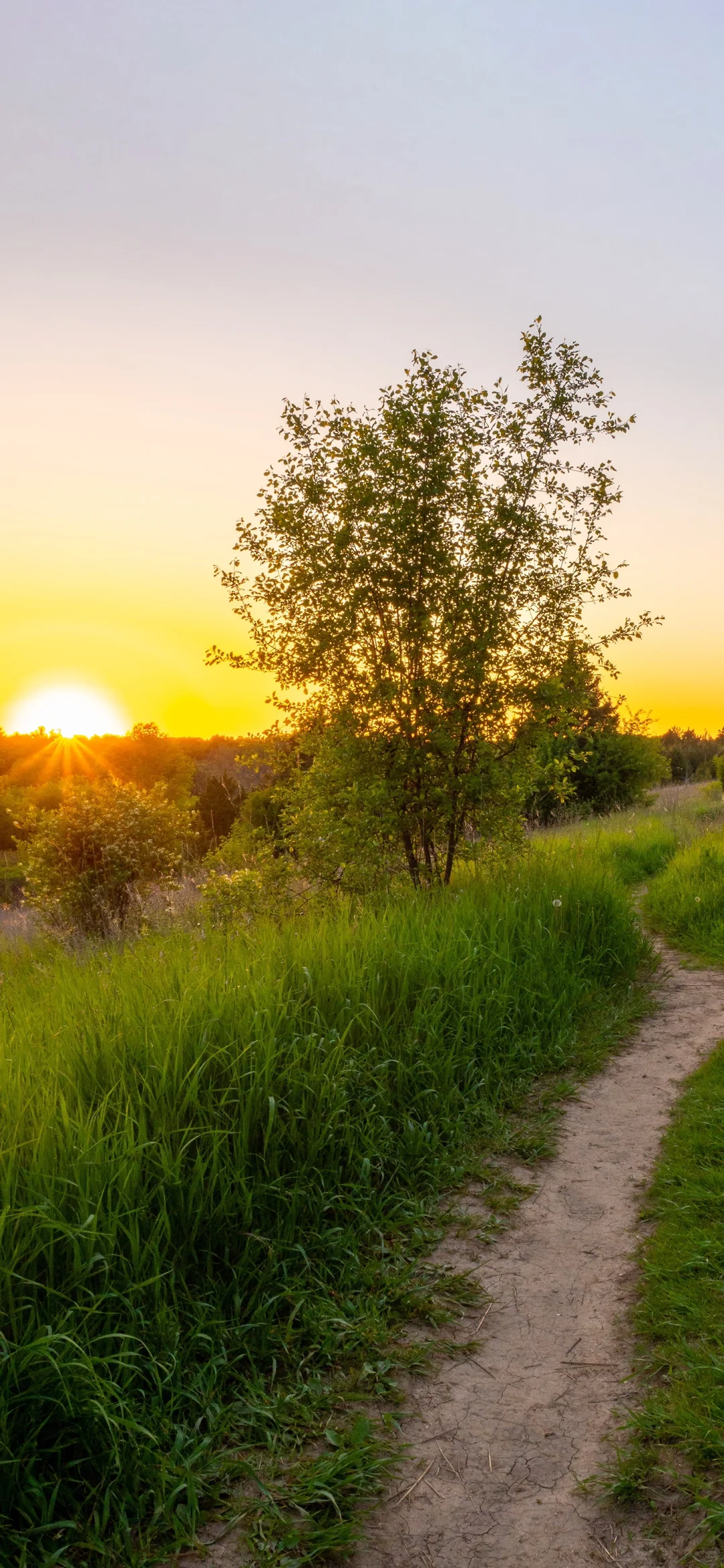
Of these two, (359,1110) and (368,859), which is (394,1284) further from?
(368,859)

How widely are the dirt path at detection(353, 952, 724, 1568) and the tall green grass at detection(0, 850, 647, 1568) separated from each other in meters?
0.24

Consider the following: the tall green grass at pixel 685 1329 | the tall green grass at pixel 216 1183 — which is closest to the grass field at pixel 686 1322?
the tall green grass at pixel 685 1329

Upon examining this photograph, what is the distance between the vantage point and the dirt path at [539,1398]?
8.32ft

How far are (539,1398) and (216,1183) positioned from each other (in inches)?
53.1

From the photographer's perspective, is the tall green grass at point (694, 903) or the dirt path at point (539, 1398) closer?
the dirt path at point (539, 1398)

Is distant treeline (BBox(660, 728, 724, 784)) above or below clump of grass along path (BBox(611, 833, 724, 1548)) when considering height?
above

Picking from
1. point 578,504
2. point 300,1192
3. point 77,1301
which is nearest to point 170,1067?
point 300,1192

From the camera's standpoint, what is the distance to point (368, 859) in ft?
26.5

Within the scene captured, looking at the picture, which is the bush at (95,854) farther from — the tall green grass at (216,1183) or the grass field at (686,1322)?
the grass field at (686,1322)

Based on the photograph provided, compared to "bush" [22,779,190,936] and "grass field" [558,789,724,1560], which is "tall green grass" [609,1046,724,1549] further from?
"bush" [22,779,190,936]

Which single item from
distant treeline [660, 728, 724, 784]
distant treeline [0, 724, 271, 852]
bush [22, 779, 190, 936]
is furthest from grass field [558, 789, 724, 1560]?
distant treeline [660, 728, 724, 784]

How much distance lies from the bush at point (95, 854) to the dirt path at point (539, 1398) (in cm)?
1004

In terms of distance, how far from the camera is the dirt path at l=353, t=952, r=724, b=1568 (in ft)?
8.32

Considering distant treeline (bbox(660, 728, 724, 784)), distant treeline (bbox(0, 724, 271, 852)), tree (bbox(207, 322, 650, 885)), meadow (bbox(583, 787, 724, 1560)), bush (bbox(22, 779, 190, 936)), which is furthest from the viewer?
distant treeline (bbox(660, 728, 724, 784))
